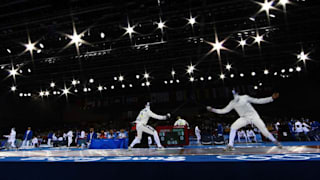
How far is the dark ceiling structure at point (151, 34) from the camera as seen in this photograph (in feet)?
29.0

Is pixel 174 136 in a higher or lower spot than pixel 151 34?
lower

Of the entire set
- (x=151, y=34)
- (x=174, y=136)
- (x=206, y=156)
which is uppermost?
(x=151, y=34)

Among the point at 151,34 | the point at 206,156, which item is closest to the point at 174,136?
the point at 206,156

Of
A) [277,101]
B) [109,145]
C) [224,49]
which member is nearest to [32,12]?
[109,145]

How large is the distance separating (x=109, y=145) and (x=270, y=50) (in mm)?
13539

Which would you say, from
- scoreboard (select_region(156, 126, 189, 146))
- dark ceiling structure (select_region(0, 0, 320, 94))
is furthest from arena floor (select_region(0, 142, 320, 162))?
dark ceiling structure (select_region(0, 0, 320, 94))

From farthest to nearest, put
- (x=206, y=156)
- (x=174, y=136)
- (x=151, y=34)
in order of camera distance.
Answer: (x=151, y=34), (x=174, y=136), (x=206, y=156)

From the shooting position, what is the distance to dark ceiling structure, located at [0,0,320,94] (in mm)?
8836

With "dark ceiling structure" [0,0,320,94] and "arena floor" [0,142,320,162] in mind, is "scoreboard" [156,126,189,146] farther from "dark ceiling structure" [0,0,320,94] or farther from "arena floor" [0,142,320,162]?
"dark ceiling structure" [0,0,320,94]

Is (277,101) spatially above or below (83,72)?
below

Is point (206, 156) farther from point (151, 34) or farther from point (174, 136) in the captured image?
point (151, 34)

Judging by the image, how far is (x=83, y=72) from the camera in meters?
16.9

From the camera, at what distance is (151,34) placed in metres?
11.0

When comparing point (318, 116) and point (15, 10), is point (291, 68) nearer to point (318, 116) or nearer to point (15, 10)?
point (318, 116)
